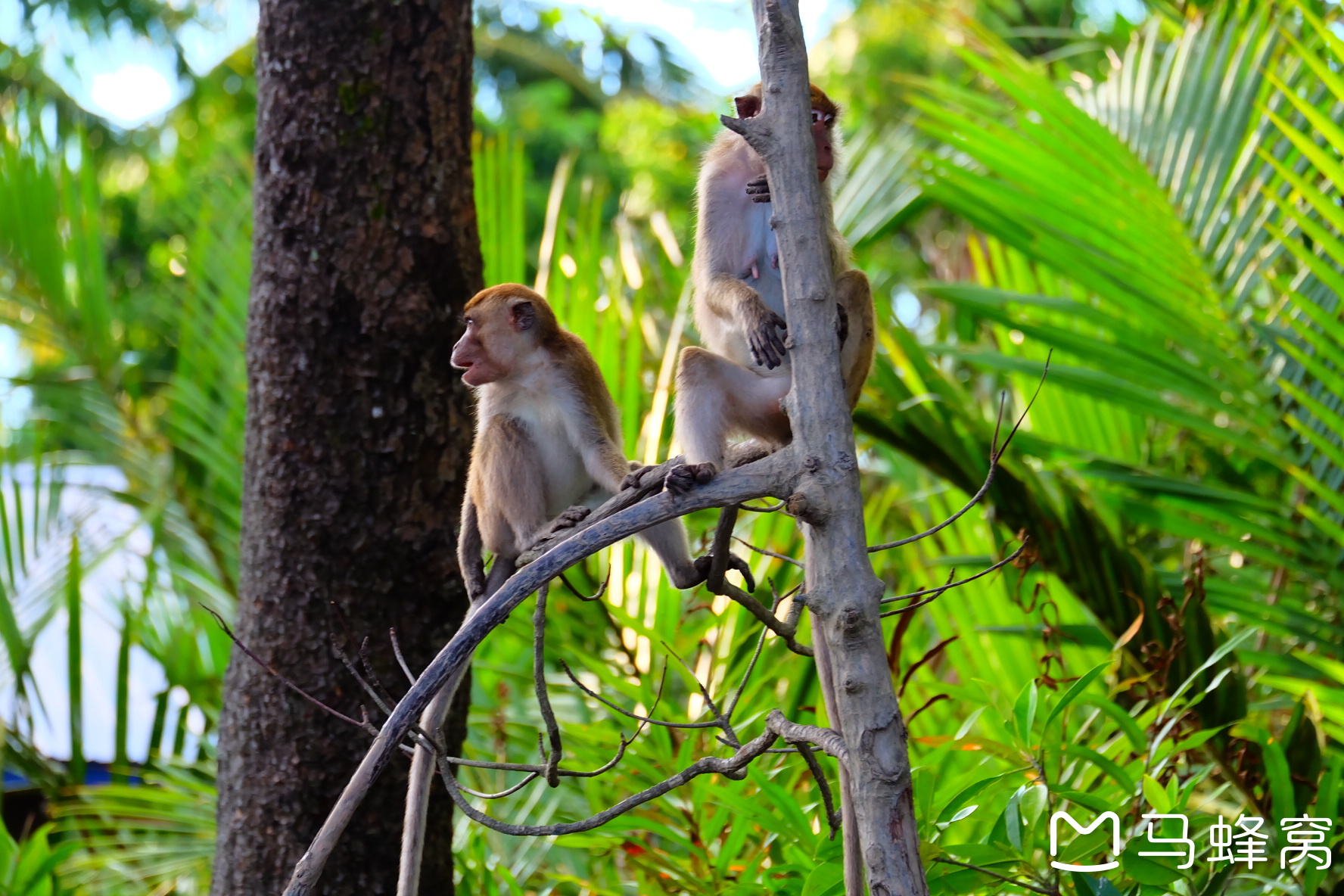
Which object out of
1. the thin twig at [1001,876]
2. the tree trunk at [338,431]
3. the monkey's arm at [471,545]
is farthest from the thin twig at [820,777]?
the tree trunk at [338,431]

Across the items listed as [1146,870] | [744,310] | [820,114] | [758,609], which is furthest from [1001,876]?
[820,114]

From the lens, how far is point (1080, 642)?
2707 mm

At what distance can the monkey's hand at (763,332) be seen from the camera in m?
1.79

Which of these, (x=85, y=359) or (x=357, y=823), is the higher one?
(x=85, y=359)

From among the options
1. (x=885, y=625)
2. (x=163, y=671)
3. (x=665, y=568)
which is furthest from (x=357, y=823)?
(x=163, y=671)

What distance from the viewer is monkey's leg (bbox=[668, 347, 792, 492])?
186cm

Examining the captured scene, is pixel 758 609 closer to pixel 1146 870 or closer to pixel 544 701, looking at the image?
pixel 544 701

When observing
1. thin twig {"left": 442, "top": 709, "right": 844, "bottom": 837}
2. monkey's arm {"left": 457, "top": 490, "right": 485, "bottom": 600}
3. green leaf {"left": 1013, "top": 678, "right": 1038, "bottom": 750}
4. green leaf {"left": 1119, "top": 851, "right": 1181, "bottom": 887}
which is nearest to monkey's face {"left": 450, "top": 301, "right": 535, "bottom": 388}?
monkey's arm {"left": 457, "top": 490, "right": 485, "bottom": 600}

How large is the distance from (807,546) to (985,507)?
1.48 m

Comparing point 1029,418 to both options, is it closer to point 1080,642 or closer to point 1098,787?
point 1080,642

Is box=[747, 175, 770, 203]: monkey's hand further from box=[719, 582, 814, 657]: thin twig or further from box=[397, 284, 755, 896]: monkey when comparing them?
box=[719, 582, 814, 657]: thin twig

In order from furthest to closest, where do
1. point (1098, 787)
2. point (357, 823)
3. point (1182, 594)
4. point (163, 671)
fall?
point (163, 671), point (1182, 594), point (1098, 787), point (357, 823)

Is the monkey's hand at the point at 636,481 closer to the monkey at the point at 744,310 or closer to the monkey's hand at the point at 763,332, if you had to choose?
the monkey at the point at 744,310

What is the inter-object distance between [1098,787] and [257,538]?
1794mm
